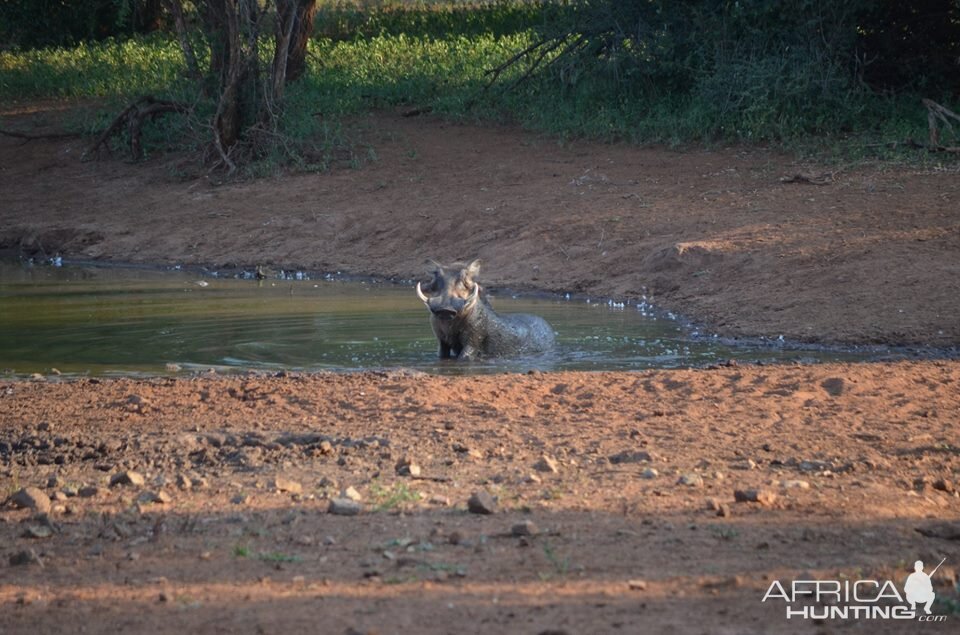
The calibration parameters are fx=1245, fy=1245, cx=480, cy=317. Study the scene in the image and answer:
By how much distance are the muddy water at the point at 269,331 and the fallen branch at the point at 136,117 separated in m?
5.74

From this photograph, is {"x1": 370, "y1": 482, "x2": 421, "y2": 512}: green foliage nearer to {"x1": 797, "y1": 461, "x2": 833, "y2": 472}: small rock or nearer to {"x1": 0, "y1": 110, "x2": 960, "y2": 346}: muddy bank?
{"x1": 797, "y1": 461, "x2": 833, "y2": 472}: small rock

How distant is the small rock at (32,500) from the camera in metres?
5.45

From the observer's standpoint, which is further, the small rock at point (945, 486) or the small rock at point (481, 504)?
the small rock at point (945, 486)

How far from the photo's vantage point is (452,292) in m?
10.5

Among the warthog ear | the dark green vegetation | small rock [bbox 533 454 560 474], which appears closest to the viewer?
small rock [bbox 533 454 560 474]

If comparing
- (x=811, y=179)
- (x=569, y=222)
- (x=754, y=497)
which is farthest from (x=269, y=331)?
(x=811, y=179)

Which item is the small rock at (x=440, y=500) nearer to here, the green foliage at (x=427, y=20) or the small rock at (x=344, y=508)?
the small rock at (x=344, y=508)

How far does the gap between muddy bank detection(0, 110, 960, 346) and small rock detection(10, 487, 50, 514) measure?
7217 mm

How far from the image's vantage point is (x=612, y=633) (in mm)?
3844

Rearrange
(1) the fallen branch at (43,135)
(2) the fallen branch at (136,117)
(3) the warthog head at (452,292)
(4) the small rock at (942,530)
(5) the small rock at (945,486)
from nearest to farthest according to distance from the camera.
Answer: (4) the small rock at (942,530) < (5) the small rock at (945,486) < (3) the warthog head at (452,292) < (2) the fallen branch at (136,117) < (1) the fallen branch at (43,135)

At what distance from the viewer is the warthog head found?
10391mm

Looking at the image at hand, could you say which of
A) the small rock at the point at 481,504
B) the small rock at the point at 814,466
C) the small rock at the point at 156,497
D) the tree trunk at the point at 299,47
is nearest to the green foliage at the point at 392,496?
the small rock at the point at 481,504

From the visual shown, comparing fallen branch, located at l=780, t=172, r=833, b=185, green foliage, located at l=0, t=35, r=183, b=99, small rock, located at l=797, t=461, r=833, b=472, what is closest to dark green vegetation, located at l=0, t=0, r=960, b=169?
green foliage, located at l=0, t=35, r=183, b=99

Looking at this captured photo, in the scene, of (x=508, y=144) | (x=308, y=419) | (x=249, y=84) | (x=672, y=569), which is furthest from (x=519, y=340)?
(x=249, y=84)
